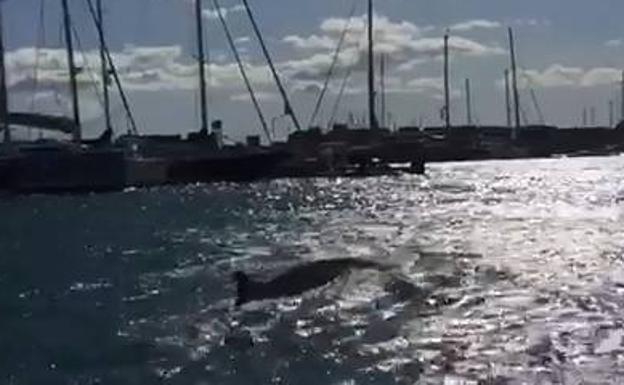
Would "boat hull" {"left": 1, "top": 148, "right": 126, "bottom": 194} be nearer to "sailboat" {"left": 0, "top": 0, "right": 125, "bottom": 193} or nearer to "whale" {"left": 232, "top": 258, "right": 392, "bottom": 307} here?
"sailboat" {"left": 0, "top": 0, "right": 125, "bottom": 193}

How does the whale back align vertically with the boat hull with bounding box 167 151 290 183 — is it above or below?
above

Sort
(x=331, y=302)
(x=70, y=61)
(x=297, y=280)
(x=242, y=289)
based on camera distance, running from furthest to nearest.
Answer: (x=70, y=61)
(x=297, y=280)
(x=242, y=289)
(x=331, y=302)

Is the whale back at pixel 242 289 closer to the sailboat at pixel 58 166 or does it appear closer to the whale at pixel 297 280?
the whale at pixel 297 280

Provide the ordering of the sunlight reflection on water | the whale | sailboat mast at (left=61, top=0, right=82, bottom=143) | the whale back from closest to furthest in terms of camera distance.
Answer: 1. the sunlight reflection on water
2. the whale back
3. the whale
4. sailboat mast at (left=61, top=0, right=82, bottom=143)

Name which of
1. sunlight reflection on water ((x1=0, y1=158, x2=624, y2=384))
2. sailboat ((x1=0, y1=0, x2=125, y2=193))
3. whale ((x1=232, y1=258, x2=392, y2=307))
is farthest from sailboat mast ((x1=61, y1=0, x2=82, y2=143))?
whale ((x1=232, y1=258, x2=392, y2=307))

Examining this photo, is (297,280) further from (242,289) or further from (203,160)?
(203,160)

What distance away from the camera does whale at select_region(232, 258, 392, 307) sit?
157ft

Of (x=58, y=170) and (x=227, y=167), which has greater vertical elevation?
(x=58, y=170)

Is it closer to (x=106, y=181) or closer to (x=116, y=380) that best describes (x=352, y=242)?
(x=116, y=380)

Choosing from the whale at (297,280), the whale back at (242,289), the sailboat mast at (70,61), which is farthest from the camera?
the sailboat mast at (70,61)

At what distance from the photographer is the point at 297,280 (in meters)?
51.3

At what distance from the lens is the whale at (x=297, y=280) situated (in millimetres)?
47844

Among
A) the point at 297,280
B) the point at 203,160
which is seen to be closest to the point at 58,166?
the point at 203,160

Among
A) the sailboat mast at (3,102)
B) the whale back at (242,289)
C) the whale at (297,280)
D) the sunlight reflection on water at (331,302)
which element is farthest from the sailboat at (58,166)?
the whale back at (242,289)
